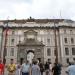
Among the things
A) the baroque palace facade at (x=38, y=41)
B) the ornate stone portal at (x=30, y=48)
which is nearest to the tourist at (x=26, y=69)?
the baroque palace facade at (x=38, y=41)

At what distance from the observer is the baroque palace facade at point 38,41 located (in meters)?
51.5

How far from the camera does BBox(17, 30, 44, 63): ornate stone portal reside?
51.9 metres

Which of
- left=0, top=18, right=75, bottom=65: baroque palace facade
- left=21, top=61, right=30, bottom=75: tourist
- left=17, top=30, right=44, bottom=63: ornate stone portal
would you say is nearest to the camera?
left=21, top=61, right=30, bottom=75: tourist

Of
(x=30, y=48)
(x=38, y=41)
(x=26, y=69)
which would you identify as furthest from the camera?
(x=38, y=41)

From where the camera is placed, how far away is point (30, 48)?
173 feet

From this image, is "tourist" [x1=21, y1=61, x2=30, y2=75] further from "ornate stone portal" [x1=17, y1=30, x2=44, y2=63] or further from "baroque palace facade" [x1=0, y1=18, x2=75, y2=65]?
"ornate stone portal" [x1=17, y1=30, x2=44, y2=63]

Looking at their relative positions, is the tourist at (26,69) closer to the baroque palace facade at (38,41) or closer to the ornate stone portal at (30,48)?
the baroque palace facade at (38,41)

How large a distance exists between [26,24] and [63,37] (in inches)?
423

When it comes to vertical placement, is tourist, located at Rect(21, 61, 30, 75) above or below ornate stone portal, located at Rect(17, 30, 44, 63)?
below

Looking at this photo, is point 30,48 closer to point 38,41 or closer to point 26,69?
point 38,41

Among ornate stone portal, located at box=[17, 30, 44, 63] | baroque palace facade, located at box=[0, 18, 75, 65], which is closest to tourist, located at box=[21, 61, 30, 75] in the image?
baroque palace facade, located at box=[0, 18, 75, 65]

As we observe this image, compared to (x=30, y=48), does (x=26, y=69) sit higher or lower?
lower

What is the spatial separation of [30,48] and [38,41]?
2761 millimetres

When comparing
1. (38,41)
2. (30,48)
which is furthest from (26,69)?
(38,41)
